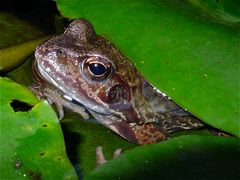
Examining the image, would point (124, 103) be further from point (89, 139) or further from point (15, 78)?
point (15, 78)

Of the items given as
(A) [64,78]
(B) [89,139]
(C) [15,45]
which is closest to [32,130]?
(B) [89,139]

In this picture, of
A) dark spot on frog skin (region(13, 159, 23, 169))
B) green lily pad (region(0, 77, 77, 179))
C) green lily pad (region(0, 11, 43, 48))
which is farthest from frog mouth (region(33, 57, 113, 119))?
dark spot on frog skin (region(13, 159, 23, 169))

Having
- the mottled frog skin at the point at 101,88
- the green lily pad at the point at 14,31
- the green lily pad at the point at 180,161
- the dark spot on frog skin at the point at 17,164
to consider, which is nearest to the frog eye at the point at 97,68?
the mottled frog skin at the point at 101,88

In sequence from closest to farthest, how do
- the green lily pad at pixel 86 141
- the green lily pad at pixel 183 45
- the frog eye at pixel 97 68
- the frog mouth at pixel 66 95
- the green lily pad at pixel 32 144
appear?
the green lily pad at pixel 32 144 → the green lily pad at pixel 183 45 → the green lily pad at pixel 86 141 → the frog eye at pixel 97 68 → the frog mouth at pixel 66 95

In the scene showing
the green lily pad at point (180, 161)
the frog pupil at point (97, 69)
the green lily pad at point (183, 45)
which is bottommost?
the frog pupil at point (97, 69)

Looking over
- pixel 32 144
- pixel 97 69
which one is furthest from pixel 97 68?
pixel 32 144

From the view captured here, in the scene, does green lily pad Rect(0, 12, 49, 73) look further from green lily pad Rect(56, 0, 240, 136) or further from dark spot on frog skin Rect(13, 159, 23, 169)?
dark spot on frog skin Rect(13, 159, 23, 169)

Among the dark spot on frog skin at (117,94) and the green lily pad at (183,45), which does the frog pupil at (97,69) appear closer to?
the dark spot on frog skin at (117,94)

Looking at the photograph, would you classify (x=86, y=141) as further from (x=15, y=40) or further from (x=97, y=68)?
(x=15, y=40)
